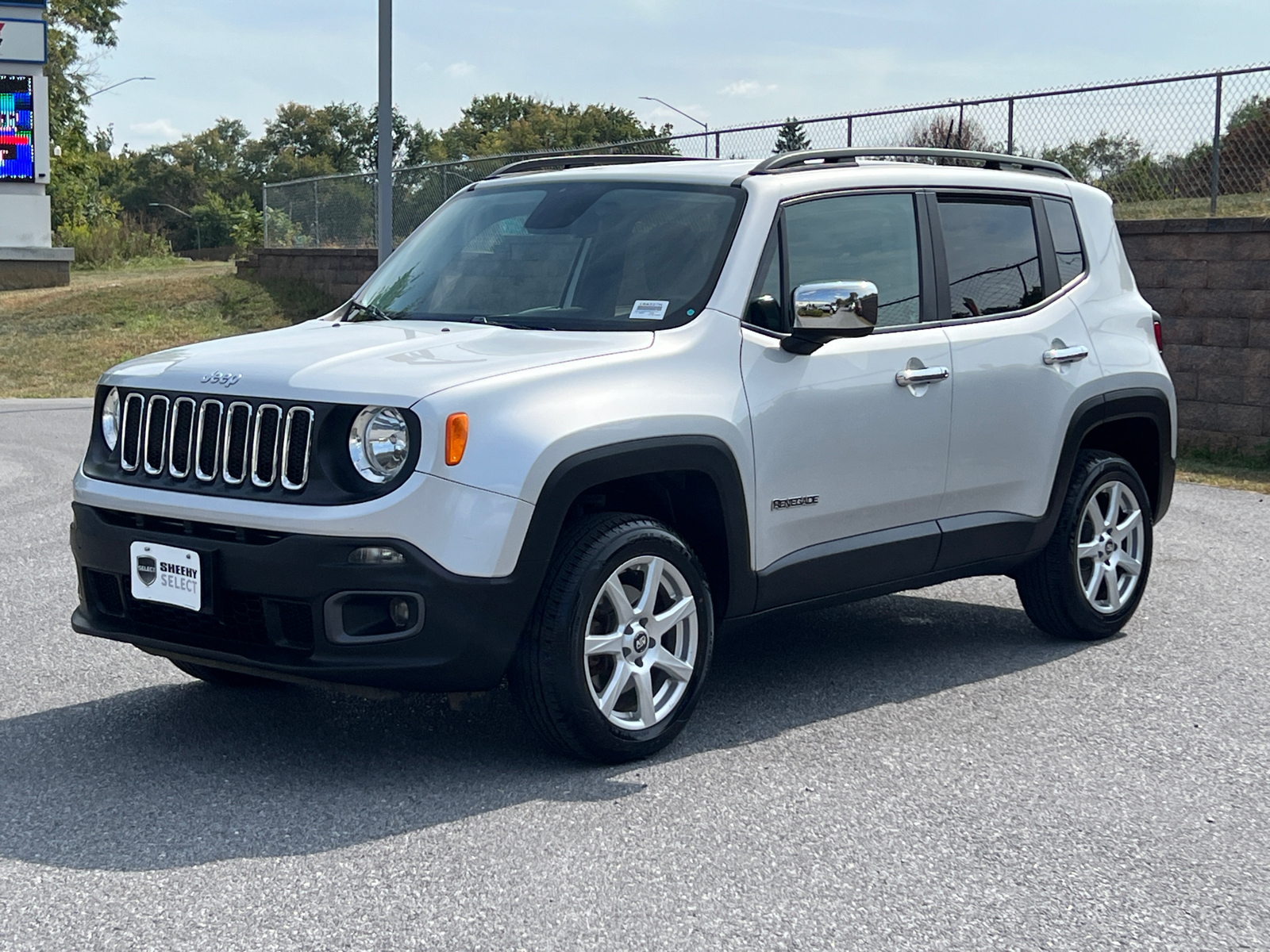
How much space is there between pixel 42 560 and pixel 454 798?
4.66m

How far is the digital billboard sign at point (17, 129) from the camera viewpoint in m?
33.1

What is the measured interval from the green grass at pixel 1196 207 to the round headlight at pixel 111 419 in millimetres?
12165

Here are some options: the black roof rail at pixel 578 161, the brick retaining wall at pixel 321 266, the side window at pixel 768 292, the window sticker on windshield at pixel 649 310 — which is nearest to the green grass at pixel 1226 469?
the black roof rail at pixel 578 161

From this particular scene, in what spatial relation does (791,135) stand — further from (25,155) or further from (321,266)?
(25,155)

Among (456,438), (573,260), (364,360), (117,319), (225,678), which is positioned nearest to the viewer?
(456,438)

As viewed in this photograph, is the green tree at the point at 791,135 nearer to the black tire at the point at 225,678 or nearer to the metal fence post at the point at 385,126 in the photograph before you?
the metal fence post at the point at 385,126

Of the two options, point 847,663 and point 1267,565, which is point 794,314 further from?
point 1267,565

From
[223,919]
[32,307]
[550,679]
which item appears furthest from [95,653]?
[32,307]

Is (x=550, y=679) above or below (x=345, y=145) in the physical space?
below

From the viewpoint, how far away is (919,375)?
580 centimetres

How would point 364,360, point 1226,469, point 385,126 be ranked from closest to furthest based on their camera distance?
point 364,360 < point 1226,469 < point 385,126

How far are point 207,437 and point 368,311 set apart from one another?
138 cm

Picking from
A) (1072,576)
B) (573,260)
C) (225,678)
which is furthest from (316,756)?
(1072,576)

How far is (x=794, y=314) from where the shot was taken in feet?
17.7
